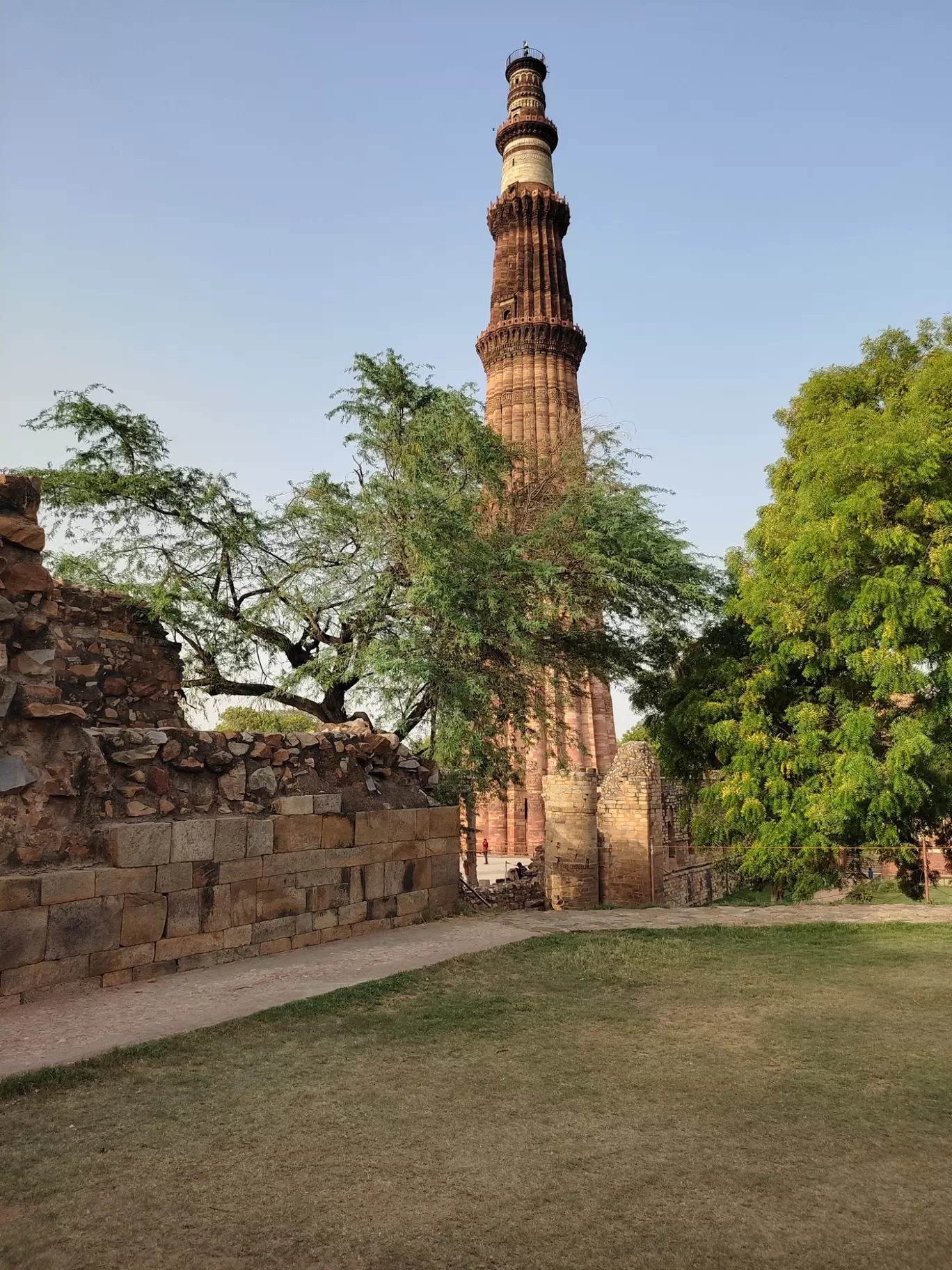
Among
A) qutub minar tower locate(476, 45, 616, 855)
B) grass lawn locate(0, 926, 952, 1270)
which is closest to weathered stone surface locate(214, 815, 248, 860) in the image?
grass lawn locate(0, 926, 952, 1270)

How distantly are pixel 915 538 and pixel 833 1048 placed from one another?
7.22 meters

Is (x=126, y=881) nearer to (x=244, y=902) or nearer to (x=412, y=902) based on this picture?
(x=244, y=902)

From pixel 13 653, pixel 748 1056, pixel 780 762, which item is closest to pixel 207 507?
pixel 13 653

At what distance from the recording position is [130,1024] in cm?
432

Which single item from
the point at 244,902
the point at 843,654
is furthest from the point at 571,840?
the point at 244,902

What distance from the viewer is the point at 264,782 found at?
6.80m

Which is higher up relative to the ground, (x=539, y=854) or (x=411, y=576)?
(x=411, y=576)

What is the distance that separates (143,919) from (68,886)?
24.0 inches

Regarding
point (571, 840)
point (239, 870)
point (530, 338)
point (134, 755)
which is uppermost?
point (530, 338)

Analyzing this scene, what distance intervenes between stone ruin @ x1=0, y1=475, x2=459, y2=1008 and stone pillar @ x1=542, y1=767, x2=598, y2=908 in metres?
10.4

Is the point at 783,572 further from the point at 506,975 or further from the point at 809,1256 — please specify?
the point at 809,1256

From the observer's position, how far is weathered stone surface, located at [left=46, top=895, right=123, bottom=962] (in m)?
4.98

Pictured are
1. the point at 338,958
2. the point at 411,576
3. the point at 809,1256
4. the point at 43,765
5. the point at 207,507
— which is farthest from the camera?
the point at 207,507

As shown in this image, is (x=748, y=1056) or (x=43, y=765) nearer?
(x=748, y=1056)
